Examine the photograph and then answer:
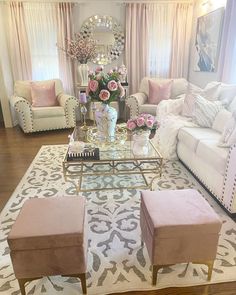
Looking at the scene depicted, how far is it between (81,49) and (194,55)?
2218 mm

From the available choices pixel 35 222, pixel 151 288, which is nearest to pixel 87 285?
pixel 151 288

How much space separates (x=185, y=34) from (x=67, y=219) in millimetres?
4698

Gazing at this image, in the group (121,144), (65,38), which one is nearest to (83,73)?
(65,38)

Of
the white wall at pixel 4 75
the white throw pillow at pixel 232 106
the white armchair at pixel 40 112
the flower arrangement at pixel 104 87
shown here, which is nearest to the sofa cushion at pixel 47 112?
the white armchair at pixel 40 112

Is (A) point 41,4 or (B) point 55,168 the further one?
(A) point 41,4

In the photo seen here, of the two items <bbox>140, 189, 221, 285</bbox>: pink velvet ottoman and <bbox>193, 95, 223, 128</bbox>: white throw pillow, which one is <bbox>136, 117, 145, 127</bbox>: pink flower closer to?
<bbox>140, 189, 221, 285</bbox>: pink velvet ottoman

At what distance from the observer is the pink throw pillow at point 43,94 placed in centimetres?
422

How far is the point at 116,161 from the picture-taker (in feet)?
7.25

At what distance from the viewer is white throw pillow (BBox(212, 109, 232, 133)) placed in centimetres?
265

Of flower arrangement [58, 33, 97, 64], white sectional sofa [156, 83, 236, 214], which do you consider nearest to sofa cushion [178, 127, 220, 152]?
white sectional sofa [156, 83, 236, 214]

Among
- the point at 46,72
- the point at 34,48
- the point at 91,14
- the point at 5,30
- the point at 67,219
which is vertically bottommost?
the point at 67,219

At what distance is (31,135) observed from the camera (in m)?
4.11

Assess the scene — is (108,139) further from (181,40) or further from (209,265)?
(181,40)

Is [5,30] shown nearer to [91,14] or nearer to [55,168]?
[91,14]
